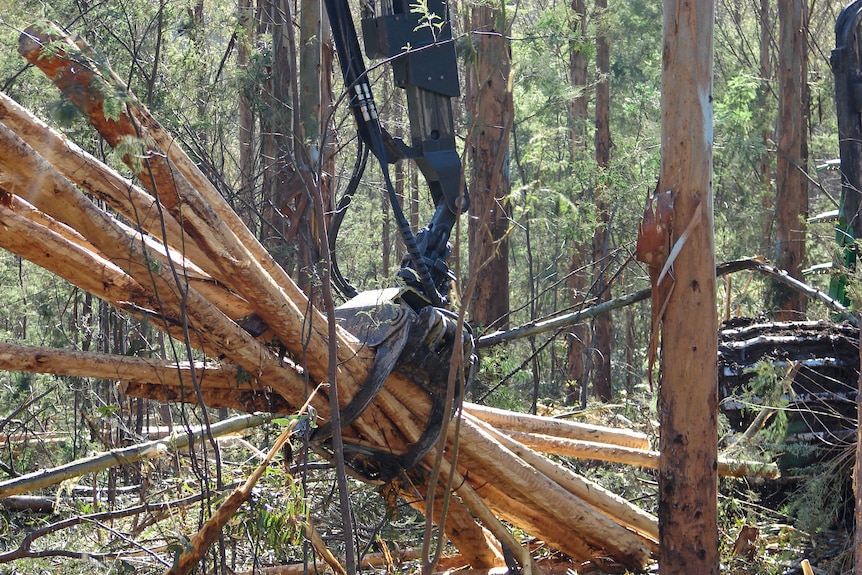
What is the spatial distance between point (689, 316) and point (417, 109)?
76.5 inches

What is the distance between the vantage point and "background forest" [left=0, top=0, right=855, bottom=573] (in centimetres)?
457

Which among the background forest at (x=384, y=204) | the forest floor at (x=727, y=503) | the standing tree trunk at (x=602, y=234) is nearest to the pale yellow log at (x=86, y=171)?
the background forest at (x=384, y=204)

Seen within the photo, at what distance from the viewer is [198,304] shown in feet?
12.8

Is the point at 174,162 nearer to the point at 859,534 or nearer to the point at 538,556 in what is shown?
the point at 538,556

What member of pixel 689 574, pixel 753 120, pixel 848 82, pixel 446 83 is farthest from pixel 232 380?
pixel 753 120

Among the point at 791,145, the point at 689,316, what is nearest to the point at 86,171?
the point at 689,316

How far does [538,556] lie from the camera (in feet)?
18.3

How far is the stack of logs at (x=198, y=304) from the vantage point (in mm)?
3551

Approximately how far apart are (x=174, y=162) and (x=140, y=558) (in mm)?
2102

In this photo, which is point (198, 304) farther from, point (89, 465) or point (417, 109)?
point (417, 109)

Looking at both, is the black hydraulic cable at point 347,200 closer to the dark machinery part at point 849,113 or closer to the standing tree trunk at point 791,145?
the dark machinery part at point 849,113

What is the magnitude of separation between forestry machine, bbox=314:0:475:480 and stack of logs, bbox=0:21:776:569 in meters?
0.12

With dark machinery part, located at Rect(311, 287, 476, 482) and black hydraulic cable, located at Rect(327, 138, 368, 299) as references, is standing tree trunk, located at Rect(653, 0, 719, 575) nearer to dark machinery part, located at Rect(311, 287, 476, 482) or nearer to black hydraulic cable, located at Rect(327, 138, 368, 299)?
dark machinery part, located at Rect(311, 287, 476, 482)

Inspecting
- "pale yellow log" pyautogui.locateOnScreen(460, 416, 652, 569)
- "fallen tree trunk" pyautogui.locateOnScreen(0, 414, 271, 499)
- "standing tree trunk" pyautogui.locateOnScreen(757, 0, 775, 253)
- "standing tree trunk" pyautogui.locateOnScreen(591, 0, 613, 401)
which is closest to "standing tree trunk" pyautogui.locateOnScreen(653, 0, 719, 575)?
"pale yellow log" pyautogui.locateOnScreen(460, 416, 652, 569)
